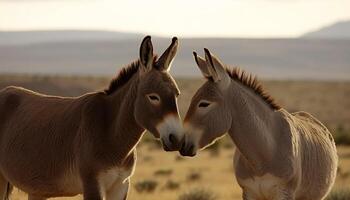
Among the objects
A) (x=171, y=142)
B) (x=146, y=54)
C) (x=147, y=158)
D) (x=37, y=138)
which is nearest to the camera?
(x=171, y=142)

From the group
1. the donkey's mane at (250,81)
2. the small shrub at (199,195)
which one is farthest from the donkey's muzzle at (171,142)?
the small shrub at (199,195)

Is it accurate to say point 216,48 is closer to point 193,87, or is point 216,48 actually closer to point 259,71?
point 259,71

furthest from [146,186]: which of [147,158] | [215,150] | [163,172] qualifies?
[215,150]

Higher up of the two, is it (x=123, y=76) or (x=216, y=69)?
(x=216, y=69)

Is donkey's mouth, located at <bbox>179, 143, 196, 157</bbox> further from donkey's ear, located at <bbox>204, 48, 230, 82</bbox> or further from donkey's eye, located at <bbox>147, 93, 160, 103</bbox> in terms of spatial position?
donkey's ear, located at <bbox>204, 48, 230, 82</bbox>

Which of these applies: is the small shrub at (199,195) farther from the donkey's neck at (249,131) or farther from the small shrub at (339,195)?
the donkey's neck at (249,131)

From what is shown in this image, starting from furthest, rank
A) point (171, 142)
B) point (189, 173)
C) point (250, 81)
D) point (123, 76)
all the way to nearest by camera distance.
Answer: point (189, 173) < point (250, 81) < point (123, 76) < point (171, 142)

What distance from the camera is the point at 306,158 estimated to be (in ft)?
32.2

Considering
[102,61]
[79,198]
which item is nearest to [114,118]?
[79,198]

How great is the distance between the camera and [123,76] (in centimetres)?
914

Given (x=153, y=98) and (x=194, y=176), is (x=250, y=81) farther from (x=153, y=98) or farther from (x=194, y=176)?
(x=194, y=176)

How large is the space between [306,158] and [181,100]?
5845 cm

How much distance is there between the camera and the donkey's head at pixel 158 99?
8.28 m

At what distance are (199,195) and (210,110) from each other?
6.43 metres
